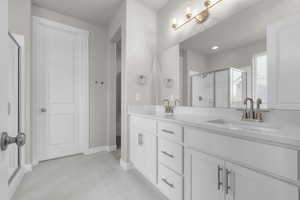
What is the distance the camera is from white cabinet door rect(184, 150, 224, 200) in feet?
3.18

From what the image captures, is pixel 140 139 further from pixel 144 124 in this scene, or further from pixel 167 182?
pixel 167 182

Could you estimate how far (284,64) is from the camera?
1.08m

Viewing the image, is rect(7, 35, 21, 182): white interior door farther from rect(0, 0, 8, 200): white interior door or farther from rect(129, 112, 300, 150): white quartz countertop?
rect(129, 112, 300, 150): white quartz countertop

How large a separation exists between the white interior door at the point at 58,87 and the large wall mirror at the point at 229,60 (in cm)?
196

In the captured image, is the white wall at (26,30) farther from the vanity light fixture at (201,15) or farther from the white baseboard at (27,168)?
the vanity light fixture at (201,15)

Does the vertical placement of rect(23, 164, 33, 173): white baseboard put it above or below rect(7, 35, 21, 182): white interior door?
below

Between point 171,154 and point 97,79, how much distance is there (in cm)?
232

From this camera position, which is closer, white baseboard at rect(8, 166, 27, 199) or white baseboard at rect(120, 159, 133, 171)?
white baseboard at rect(8, 166, 27, 199)

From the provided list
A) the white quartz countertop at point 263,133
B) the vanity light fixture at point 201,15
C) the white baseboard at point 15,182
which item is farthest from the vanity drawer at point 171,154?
the white baseboard at point 15,182

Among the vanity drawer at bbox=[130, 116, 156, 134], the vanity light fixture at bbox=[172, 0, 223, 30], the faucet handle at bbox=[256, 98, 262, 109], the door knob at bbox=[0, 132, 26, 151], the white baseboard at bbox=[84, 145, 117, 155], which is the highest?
the vanity light fixture at bbox=[172, 0, 223, 30]

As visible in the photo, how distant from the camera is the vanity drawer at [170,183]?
127 centimetres

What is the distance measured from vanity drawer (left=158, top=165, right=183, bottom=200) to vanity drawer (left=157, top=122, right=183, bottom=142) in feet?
1.07

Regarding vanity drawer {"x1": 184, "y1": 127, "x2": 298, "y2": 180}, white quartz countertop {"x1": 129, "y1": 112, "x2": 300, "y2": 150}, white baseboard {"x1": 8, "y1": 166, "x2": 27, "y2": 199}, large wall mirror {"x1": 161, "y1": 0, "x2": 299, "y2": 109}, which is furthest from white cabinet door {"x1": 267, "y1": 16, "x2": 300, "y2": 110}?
white baseboard {"x1": 8, "y1": 166, "x2": 27, "y2": 199}

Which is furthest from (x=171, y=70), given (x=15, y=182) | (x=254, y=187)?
(x=15, y=182)
